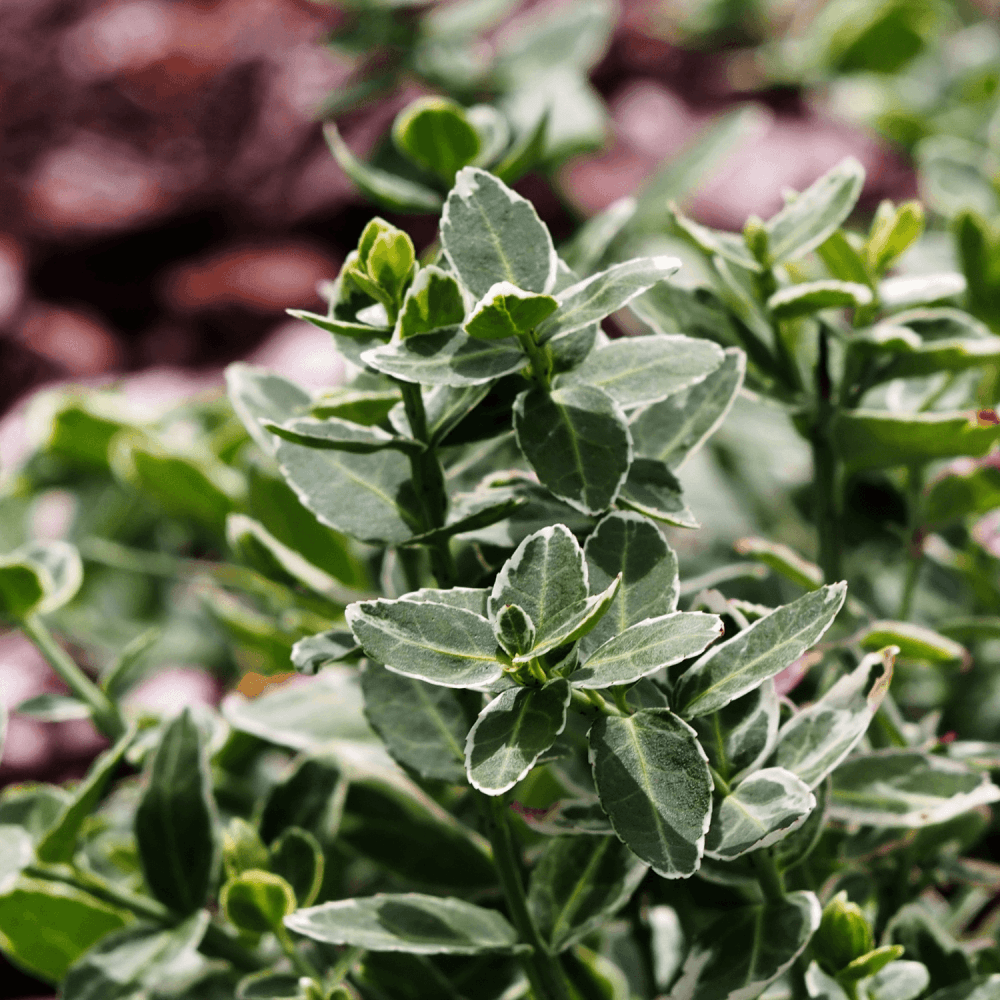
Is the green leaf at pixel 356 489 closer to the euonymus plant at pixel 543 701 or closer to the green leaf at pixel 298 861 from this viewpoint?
the euonymus plant at pixel 543 701

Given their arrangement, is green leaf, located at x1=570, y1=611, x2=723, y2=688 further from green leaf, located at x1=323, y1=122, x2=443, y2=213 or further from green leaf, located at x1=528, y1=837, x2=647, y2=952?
green leaf, located at x1=323, y1=122, x2=443, y2=213

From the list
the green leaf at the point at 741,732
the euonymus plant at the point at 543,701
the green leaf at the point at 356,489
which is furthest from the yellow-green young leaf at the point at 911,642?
Result: the green leaf at the point at 356,489

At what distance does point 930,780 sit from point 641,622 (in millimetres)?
189

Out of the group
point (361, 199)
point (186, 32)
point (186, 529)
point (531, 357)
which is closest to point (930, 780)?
point (531, 357)

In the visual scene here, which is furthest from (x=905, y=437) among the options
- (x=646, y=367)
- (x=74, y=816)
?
(x=74, y=816)

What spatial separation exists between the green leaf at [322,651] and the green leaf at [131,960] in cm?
19

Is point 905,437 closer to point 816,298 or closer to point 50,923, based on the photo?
point 816,298

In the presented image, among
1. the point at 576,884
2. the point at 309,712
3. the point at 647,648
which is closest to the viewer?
the point at 647,648

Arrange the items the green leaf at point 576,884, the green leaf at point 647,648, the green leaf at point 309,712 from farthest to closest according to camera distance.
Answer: the green leaf at point 309,712 → the green leaf at point 576,884 → the green leaf at point 647,648

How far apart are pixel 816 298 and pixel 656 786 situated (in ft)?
0.74

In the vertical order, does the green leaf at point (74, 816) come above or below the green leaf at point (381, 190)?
below

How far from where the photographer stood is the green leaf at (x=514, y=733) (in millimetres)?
338

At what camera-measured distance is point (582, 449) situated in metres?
0.38

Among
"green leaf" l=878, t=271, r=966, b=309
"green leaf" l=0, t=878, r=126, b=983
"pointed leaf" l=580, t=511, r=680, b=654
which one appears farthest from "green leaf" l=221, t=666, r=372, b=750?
"green leaf" l=878, t=271, r=966, b=309
